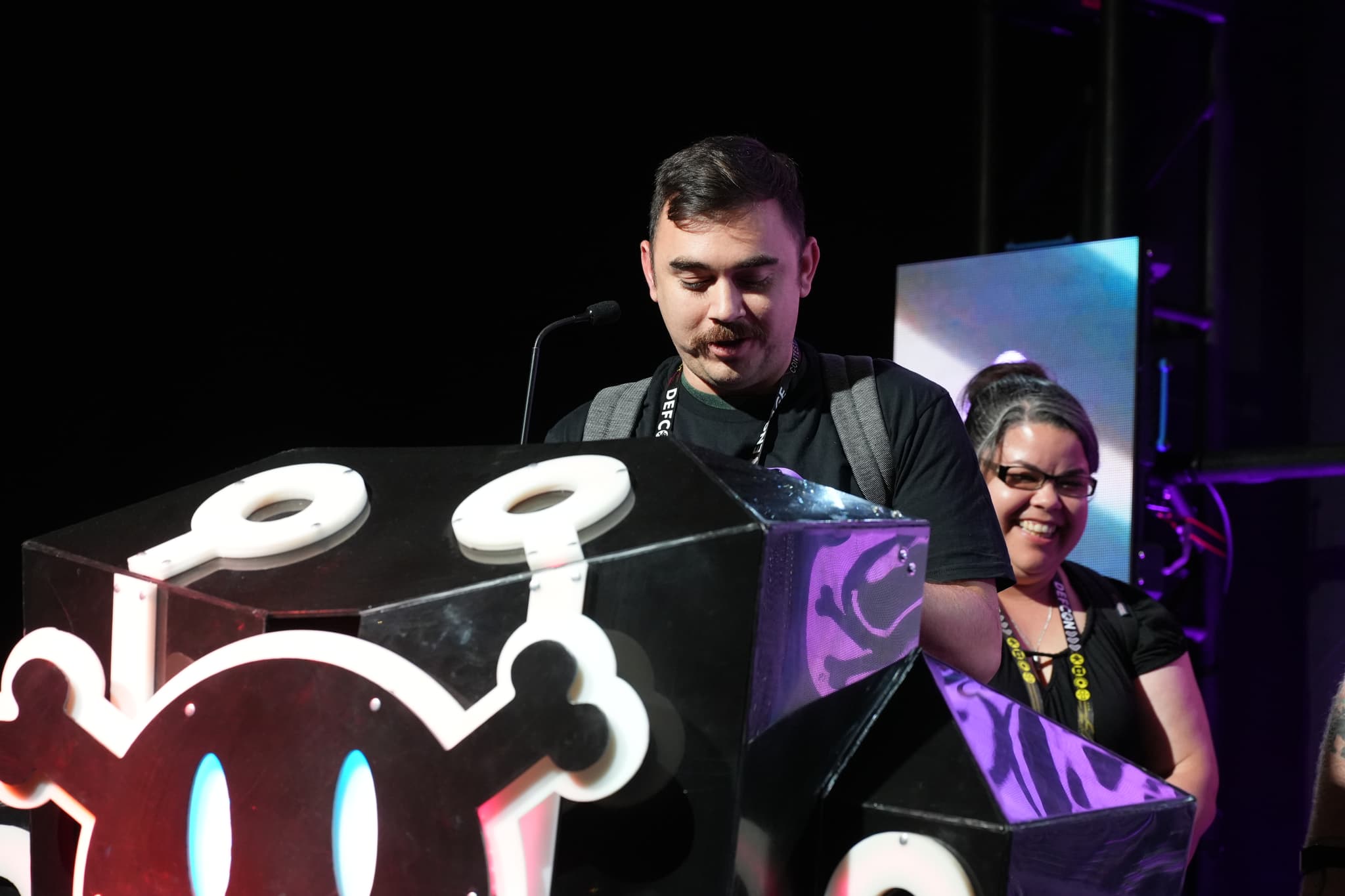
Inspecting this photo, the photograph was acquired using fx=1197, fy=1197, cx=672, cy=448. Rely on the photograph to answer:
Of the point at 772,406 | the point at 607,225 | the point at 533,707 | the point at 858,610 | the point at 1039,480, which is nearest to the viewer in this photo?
the point at 533,707

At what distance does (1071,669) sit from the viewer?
2.01 m

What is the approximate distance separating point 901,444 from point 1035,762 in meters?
0.57

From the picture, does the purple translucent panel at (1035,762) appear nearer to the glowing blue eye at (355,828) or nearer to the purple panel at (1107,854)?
the purple panel at (1107,854)

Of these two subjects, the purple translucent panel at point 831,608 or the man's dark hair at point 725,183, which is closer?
the purple translucent panel at point 831,608

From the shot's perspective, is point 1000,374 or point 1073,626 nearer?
point 1073,626

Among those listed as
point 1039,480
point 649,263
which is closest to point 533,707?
point 649,263

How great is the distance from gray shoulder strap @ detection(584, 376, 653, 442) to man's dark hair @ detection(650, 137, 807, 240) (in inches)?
9.1

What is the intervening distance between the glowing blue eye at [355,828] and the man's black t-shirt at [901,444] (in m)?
0.56

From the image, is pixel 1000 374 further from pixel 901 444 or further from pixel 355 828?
pixel 355 828

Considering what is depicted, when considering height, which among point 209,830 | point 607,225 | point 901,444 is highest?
point 607,225

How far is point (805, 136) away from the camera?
4062 mm

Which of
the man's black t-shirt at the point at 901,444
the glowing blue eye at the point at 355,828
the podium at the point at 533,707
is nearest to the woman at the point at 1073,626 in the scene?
the man's black t-shirt at the point at 901,444

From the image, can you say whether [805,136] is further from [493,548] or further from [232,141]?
[493,548]

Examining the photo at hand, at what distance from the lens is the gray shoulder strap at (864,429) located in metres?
1.45
